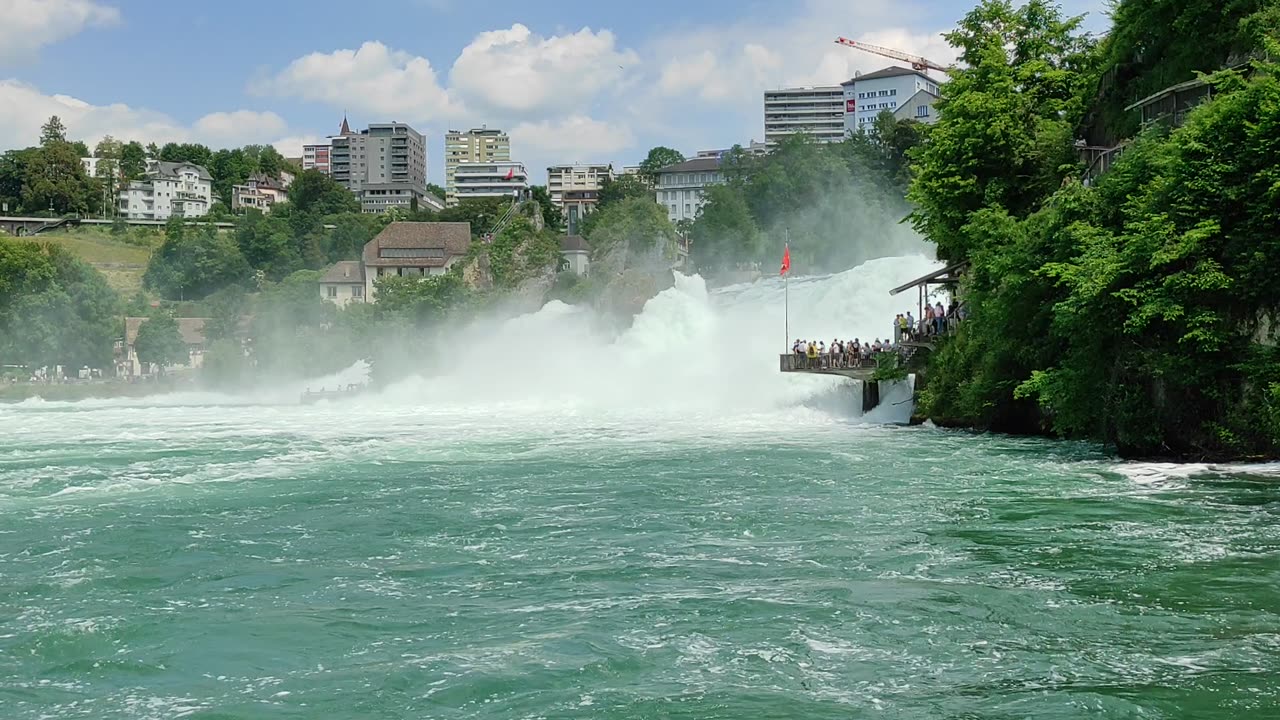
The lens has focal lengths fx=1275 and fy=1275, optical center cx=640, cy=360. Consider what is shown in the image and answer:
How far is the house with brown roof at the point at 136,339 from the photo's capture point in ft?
318

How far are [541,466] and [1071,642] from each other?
1718cm

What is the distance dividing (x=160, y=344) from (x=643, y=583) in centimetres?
8644

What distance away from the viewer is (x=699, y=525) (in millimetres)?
20406

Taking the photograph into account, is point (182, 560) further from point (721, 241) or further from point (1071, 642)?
point (721, 241)

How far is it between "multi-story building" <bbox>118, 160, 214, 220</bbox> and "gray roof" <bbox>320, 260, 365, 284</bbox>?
74459mm

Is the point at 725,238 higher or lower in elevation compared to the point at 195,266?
higher

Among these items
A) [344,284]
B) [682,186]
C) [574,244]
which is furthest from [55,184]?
[574,244]

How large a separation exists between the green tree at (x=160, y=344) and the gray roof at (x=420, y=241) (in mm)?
21253

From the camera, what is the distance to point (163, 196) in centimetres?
18675

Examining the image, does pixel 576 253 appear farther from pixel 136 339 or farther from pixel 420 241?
pixel 136 339

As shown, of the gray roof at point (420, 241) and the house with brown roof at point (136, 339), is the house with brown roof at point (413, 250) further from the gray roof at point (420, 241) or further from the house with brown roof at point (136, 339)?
the house with brown roof at point (136, 339)

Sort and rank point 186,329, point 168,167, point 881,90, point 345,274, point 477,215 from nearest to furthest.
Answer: point 186,329 → point 345,274 → point 477,215 → point 881,90 → point 168,167

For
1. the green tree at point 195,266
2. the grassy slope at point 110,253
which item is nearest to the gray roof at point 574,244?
the green tree at point 195,266

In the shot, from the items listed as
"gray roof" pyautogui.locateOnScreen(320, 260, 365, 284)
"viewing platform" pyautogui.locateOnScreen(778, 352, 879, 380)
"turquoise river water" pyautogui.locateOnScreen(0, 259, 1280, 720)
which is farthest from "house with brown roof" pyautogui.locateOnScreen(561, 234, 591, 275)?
"turquoise river water" pyautogui.locateOnScreen(0, 259, 1280, 720)
